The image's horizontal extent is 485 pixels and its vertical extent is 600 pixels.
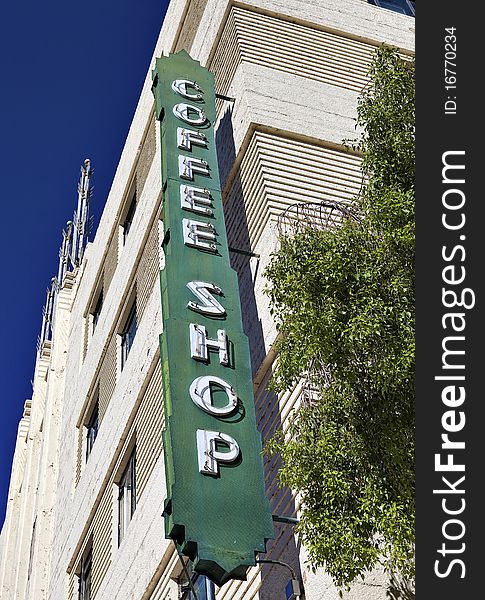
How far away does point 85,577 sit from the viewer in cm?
2222

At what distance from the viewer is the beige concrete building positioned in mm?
15242

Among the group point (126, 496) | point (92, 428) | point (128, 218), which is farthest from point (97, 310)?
point (126, 496)

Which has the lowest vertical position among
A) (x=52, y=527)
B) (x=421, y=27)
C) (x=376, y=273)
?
(x=376, y=273)

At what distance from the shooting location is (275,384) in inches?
391

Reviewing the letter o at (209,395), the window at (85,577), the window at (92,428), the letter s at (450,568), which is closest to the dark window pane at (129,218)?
the window at (92,428)

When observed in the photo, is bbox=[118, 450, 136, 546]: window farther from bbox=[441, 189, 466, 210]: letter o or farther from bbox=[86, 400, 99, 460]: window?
bbox=[441, 189, 466, 210]: letter o

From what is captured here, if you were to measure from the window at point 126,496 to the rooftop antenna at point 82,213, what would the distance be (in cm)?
2440

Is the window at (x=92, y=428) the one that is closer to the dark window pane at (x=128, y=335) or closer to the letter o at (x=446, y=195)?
the dark window pane at (x=128, y=335)

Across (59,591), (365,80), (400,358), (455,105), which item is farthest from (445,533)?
(59,591)

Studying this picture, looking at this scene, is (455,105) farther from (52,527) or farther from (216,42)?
(52,527)

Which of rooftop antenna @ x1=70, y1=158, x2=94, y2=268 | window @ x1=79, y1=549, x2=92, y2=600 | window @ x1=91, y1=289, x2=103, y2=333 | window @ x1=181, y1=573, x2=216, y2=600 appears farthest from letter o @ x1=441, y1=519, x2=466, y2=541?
rooftop antenna @ x1=70, y1=158, x2=94, y2=268

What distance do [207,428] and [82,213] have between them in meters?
34.8

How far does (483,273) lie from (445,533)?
1.83 metres

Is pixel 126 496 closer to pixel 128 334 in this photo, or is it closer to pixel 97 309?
pixel 128 334
